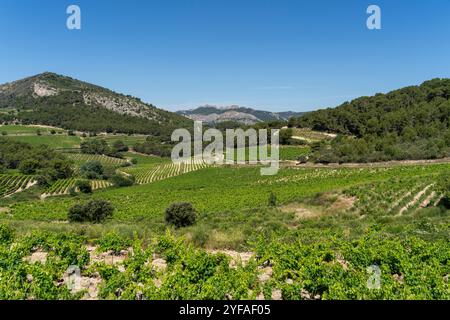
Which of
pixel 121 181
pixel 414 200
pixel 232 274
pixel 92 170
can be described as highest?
pixel 232 274

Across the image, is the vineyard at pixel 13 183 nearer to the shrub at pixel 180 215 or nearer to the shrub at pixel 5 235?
the shrub at pixel 180 215

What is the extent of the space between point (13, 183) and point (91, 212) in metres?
59.8

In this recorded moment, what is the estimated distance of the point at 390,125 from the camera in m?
92.4

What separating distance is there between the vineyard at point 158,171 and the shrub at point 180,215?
205ft

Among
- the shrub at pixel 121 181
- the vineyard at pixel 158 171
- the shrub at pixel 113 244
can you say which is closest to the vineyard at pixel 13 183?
the shrub at pixel 121 181

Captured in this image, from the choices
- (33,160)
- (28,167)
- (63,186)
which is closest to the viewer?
(63,186)

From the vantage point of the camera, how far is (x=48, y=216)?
39.1 meters

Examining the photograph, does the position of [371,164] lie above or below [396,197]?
below

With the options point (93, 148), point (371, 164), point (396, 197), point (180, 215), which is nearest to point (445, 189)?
point (396, 197)

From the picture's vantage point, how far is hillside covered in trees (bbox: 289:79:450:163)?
70.8 meters

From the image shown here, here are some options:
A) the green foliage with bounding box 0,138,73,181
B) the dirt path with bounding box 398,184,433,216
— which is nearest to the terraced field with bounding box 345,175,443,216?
the dirt path with bounding box 398,184,433,216

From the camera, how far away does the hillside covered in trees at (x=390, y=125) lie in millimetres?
70750

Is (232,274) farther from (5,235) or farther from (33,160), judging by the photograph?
(33,160)
